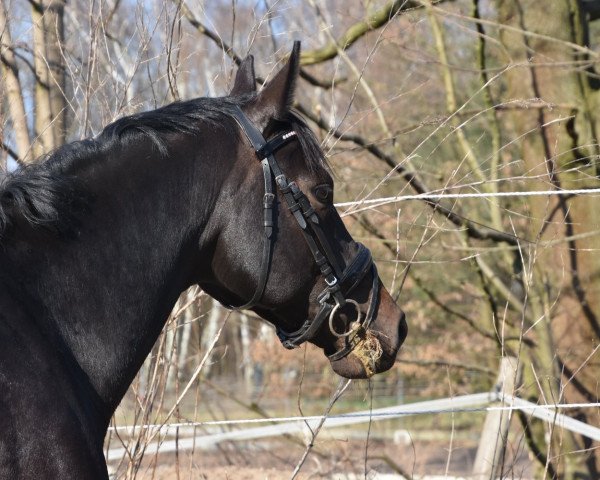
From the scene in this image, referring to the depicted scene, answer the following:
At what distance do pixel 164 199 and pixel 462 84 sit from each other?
12.7 m

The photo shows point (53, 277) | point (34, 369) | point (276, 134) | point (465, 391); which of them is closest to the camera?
point (34, 369)

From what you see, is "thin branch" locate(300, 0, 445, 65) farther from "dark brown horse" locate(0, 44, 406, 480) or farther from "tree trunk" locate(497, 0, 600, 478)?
"dark brown horse" locate(0, 44, 406, 480)

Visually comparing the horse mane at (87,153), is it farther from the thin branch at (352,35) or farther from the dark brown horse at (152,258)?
the thin branch at (352,35)

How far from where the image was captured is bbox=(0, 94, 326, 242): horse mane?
246cm

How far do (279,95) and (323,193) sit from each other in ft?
1.18

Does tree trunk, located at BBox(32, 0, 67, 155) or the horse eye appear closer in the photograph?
the horse eye

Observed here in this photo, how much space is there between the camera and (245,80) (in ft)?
10.4

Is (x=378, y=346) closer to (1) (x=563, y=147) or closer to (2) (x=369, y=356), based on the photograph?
(2) (x=369, y=356)

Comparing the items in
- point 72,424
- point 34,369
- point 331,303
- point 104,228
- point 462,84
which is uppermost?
point 104,228

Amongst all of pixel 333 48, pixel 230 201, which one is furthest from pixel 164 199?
pixel 333 48

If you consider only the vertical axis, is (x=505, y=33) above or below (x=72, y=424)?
below

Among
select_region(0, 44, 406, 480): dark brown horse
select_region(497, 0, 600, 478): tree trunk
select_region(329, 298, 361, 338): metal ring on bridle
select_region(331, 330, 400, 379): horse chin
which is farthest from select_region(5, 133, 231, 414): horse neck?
select_region(497, 0, 600, 478): tree trunk

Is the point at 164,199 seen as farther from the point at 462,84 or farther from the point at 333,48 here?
the point at 462,84

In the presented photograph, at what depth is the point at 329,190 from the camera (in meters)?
2.92
